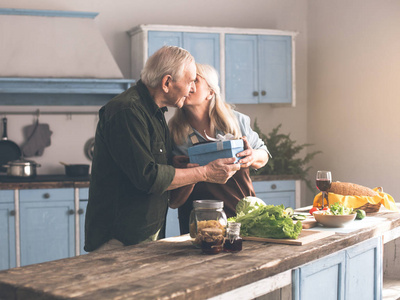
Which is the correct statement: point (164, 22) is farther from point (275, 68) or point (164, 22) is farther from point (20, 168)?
point (20, 168)

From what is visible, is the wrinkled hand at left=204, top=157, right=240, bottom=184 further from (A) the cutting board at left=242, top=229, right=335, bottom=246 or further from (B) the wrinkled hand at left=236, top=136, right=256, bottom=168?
(A) the cutting board at left=242, top=229, right=335, bottom=246

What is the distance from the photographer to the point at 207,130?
113 inches

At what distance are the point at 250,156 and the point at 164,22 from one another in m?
3.49

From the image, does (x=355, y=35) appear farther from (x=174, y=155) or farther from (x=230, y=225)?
(x=230, y=225)

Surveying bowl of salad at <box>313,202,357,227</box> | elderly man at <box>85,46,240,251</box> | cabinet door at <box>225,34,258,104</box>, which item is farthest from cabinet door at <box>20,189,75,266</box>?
bowl of salad at <box>313,202,357,227</box>

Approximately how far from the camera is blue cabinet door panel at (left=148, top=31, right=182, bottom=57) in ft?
17.0

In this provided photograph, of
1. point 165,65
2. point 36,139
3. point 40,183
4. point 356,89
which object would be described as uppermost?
point 356,89

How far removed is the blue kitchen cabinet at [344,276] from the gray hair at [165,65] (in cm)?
99

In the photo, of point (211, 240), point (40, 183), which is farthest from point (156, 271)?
point (40, 183)

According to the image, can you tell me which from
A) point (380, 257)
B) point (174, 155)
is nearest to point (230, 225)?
point (174, 155)

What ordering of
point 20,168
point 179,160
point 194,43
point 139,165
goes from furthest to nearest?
point 194,43 → point 20,168 → point 179,160 → point 139,165

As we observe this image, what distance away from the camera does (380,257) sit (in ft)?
8.68

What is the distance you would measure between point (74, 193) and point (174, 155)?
2041mm

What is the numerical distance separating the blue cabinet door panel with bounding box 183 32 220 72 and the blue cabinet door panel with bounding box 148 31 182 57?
0.08m
